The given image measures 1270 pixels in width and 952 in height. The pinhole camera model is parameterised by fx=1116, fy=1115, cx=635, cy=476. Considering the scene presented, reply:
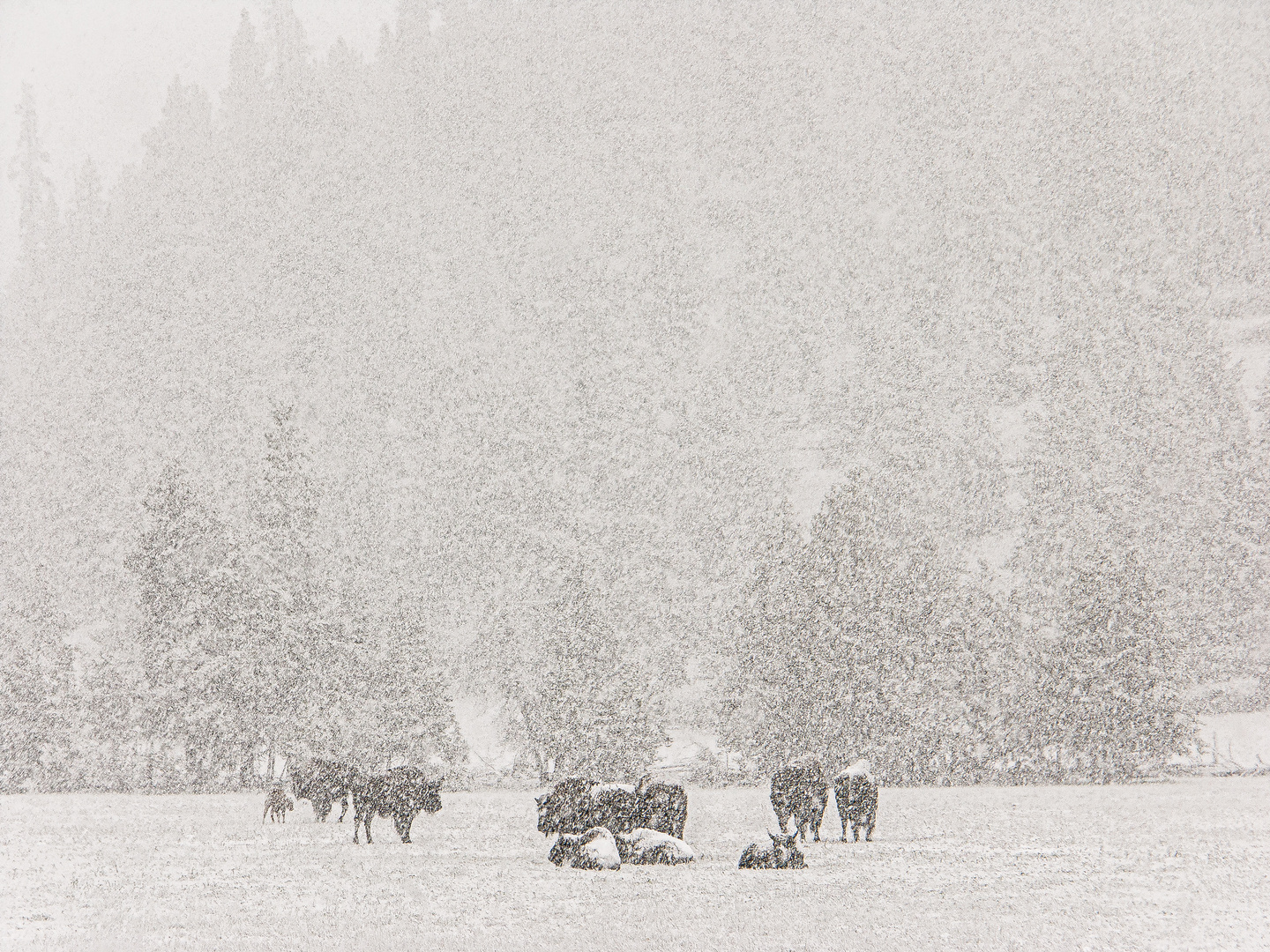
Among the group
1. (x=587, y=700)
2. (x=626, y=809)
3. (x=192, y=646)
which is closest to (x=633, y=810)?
(x=626, y=809)

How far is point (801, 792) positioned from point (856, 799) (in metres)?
1.19

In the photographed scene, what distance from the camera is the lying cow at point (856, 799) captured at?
20.8 meters

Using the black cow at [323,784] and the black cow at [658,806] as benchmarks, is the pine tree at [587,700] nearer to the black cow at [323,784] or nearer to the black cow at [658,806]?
the black cow at [323,784]

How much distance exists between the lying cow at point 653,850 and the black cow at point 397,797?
4.91 metres

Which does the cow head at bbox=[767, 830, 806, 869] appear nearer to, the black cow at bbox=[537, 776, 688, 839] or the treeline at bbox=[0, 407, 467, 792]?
the black cow at bbox=[537, 776, 688, 839]

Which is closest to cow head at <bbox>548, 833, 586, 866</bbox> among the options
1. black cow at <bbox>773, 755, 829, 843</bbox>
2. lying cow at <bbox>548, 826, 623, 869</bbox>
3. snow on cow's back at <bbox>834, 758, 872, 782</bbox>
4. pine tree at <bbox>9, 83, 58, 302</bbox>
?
lying cow at <bbox>548, 826, 623, 869</bbox>

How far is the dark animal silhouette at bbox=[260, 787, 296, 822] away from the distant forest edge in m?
11.4

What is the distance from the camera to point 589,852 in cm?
1723

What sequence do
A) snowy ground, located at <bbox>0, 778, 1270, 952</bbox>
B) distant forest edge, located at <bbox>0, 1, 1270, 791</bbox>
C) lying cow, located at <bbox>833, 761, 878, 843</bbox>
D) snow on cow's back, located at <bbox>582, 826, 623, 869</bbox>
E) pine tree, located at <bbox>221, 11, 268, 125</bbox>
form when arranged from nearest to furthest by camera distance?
1. snowy ground, located at <bbox>0, 778, 1270, 952</bbox>
2. snow on cow's back, located at <bbox>582, 826, 623, 869</bbox>
3. lying cow, located at <bbox>833, 761, 878, 843</bbox>
4. distant forest edge, located at <bbox>0, 1, 1270, 791</bbox>
5. pine tree, located at <bbox>221, 11, 268, 125</bbox>

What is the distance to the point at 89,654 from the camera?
44.4 m

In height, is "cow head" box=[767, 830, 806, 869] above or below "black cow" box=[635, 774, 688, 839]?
below

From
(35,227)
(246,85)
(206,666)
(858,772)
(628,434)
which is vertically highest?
(246,85)

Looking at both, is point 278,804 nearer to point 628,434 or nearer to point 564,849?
point 564,849

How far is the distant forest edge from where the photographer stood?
41.6 m
